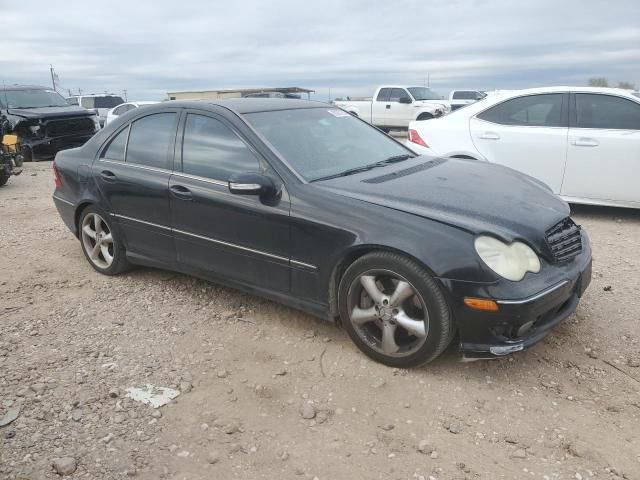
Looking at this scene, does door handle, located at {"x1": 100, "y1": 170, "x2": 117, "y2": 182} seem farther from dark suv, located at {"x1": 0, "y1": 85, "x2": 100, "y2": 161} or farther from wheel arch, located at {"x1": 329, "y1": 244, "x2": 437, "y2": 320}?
dark suv, located at {"x1": 0, "y1": 85, "x2": 100, "y2": 161}

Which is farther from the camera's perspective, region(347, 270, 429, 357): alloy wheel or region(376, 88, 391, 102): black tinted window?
region(376, 88, 391, 102): black tinted window

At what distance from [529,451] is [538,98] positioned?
5.13 meters

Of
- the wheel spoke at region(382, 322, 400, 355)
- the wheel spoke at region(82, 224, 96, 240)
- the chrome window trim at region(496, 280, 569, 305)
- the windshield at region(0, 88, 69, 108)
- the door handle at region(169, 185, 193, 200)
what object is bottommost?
the wheel spoke at region(382, 322, 400, 355)

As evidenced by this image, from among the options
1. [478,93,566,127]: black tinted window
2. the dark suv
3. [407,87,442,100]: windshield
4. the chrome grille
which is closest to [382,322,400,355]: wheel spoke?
the chrome grille

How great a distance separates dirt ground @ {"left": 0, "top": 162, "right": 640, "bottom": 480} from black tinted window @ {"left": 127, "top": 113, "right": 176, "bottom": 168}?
1.08 metres

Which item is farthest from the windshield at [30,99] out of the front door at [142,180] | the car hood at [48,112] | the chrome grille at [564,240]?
the chrome grille at [564,240]

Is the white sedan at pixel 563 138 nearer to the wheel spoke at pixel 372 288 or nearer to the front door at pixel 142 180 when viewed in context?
the front door at pixel 142 180

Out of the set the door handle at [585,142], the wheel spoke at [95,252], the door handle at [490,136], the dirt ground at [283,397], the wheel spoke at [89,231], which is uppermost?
the door handle at [490,136]

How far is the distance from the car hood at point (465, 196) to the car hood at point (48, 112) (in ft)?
36.5

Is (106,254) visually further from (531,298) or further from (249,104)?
(531,298)

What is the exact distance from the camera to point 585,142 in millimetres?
6305

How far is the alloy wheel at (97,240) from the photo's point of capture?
4.72 metres

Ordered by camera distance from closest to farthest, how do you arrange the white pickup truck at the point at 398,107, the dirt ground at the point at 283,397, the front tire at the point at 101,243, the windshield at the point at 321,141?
the dirt ground at the point at 283,397 < the windshield at the point at 321,141 < the front tire at the point at 101,243 < the white pickup truck at the point at 398,107

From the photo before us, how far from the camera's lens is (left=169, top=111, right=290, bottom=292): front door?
11.5 feet
